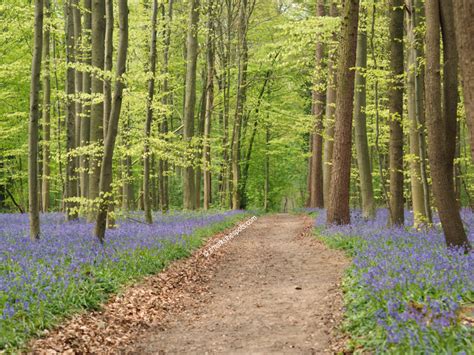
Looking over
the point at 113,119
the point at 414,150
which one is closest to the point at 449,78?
the point at 414,150

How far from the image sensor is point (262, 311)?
26.7 ft

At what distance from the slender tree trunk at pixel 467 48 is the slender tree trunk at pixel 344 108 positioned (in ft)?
29.4

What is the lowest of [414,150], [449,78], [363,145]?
[414,150]

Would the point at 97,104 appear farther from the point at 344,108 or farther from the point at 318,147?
the point at 318,147

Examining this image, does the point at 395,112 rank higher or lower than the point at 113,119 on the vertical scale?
higher

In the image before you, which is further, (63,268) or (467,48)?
(63,268)

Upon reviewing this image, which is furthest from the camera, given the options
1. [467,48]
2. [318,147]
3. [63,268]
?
[318,147]

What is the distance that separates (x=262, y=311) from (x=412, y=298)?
9.52 feet

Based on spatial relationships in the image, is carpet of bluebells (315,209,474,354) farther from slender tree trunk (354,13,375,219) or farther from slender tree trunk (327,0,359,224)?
slender tree trunk (354,13,375,219)

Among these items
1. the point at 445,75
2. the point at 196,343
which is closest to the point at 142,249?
the point at 196,343

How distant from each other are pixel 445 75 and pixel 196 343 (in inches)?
293

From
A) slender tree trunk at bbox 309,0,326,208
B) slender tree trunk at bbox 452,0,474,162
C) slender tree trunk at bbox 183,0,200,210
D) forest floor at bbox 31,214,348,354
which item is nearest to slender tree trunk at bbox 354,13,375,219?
forest floor at bbox 31,214,348,354

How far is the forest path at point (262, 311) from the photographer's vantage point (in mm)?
6539

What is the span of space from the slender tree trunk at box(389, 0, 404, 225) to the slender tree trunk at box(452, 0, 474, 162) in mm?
7842
